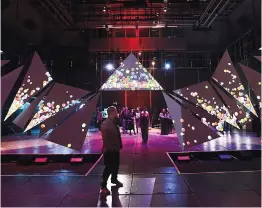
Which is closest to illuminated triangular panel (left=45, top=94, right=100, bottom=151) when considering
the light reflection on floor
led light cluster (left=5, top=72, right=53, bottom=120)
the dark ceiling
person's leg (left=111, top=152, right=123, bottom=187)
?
the light reflection on floor

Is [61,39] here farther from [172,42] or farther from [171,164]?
[171,164]

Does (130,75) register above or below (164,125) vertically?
above

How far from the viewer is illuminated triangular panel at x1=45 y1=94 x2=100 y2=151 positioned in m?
7.70

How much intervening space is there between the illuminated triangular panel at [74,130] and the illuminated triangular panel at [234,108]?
3581 millimetres

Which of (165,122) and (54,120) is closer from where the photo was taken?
(54,120)

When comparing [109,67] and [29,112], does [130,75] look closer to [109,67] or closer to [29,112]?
[29,112]

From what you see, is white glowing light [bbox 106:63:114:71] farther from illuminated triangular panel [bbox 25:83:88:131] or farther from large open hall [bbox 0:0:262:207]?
illuminated triangular panel [bbox 25:83:88:131]

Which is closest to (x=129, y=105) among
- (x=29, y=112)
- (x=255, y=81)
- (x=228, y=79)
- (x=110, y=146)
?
(x=29, y=112)

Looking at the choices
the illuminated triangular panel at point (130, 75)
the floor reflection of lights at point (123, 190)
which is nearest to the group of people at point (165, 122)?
the illuminated triangular panel at point (130, 75)

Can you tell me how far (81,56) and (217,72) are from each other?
1263 centimetres

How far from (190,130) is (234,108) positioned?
1.54 m

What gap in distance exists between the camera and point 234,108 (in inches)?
329

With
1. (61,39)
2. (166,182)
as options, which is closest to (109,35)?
(61,39)

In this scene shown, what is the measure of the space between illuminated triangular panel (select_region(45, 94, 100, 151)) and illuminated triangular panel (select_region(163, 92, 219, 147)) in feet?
7.84
